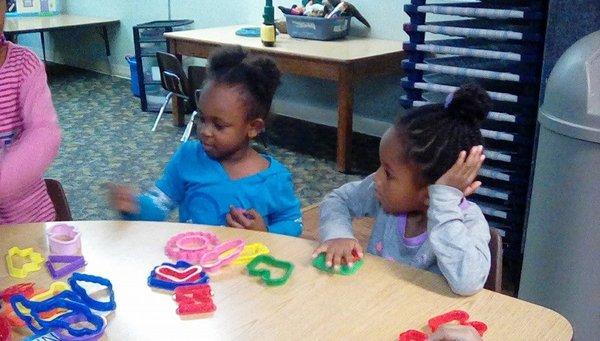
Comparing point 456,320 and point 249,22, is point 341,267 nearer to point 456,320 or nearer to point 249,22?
point 456,320

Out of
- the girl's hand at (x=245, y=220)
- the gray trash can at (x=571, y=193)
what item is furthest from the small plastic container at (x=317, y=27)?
the girl's hand at (x=245, y=220)

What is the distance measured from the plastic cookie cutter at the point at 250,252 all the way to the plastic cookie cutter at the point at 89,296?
205 mm

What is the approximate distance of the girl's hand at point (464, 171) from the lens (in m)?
1.09

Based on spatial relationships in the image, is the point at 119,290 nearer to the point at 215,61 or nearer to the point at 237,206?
the point at 237,206

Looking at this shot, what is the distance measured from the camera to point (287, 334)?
2.85 feet

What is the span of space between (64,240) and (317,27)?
2847mm

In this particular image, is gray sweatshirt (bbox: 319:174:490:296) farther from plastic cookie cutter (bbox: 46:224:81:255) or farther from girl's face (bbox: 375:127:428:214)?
plastic cookie cutter (bbox: 46:224:81:255)

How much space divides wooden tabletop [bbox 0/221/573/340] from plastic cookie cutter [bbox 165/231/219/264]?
0.02 metres

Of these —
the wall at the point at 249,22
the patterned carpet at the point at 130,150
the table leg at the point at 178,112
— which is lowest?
the patterned carpet at the point at 130,150

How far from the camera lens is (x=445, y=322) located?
2.93ft

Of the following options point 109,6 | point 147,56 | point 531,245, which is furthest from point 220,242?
point 109,6

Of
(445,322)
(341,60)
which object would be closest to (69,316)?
(445,322)

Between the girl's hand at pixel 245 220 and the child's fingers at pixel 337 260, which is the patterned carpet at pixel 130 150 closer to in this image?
the girl's hand at pixel 245 220

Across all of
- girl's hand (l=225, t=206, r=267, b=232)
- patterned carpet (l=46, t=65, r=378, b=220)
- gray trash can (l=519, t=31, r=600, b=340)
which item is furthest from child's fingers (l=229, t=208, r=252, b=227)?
patterned carpet (l=46, t=65, r=378, b=220)
